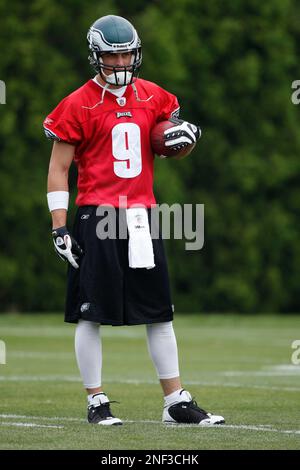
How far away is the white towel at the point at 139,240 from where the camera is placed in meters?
6.07

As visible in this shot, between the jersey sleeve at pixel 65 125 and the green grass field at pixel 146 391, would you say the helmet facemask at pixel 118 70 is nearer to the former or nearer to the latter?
the jersey sleeve at pixel 65 125

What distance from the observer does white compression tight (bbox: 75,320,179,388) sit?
6129 millimetres

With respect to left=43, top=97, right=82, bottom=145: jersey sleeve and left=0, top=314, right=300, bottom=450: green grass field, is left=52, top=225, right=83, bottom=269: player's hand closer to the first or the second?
left=43, top=97, right=82, bottom=145: jersey sleeve

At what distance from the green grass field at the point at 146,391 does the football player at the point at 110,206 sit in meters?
0.27

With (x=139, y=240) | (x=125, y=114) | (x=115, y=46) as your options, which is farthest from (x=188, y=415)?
(x=115, y=46)

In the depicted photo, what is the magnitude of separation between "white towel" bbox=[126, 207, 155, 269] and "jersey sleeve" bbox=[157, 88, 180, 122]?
0.52m

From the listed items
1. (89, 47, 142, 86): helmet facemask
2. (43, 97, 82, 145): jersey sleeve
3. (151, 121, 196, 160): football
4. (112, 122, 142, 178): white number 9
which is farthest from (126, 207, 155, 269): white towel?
(89, 47, 142, 86): helmet facemask

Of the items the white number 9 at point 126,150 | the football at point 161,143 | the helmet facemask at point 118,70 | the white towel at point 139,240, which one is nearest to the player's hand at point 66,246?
the white towel at point 139,240

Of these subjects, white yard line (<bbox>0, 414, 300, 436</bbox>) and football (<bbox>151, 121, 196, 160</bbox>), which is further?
football (<bbox>151, 121, 196, 160</bbox>)

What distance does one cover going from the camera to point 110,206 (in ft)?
20.3

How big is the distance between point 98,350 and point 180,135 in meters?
1.12

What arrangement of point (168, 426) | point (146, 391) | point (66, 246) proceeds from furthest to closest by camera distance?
point (146, 391) → point (66, 246) → point (168, 426)

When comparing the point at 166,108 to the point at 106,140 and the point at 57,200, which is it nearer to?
the point at 106,140
